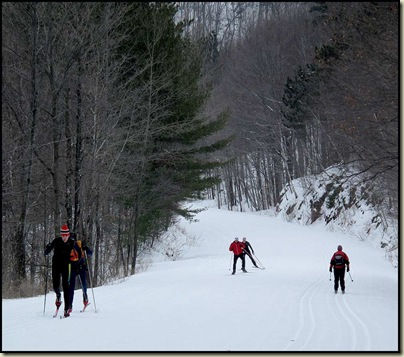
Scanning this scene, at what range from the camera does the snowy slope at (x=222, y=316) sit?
32.5 feet

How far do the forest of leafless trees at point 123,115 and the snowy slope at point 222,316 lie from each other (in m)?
3.98

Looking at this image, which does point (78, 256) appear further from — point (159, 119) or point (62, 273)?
point (159, 119)

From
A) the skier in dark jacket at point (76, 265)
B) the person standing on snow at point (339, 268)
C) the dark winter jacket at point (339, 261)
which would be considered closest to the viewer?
the skier in dark jacket at point (76, 265)

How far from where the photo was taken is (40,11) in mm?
20781

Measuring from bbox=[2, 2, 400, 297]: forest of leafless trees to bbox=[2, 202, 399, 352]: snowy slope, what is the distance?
398 cm

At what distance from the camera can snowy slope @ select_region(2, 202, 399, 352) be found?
9.91m

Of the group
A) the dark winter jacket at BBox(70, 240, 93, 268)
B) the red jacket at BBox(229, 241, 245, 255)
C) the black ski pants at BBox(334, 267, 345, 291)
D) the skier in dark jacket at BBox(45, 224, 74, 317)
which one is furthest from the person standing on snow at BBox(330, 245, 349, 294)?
the skier in dark jacket at BBox(45, 224, 74, 317)

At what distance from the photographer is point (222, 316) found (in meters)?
13.3

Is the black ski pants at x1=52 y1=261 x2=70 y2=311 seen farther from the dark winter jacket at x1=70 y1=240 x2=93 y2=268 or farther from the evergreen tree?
the evergreen tree

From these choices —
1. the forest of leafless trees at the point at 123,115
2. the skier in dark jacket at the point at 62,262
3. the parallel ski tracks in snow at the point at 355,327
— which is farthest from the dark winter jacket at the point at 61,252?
the forest of leafless trees at the point at 123,115

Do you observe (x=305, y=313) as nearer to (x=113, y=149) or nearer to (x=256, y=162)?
(x=113, y=149)

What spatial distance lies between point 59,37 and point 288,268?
51.3 feet

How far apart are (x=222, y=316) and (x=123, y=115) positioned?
1541cm

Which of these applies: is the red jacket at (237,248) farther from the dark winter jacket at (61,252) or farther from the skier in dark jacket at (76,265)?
the dark winter jacket at (61,252)
